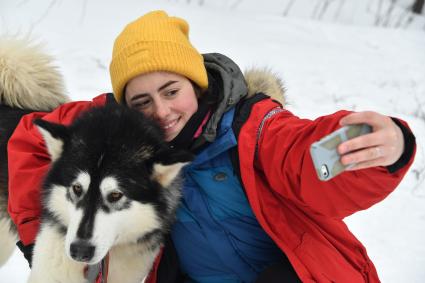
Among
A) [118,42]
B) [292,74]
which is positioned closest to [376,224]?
[118,42]

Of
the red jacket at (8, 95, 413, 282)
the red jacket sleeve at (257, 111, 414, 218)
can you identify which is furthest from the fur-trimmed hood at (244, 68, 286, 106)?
the red jacket sleeve at (257, 111, 414, 218)

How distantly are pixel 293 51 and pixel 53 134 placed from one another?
181 inches

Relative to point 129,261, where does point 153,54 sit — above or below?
above

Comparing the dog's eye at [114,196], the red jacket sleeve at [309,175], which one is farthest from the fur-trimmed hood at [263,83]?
the dog's eye at [114,196]

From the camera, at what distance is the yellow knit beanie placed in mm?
1595

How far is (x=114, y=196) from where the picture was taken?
1367 millimetres

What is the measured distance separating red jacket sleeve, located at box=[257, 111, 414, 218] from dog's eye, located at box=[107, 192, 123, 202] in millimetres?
501

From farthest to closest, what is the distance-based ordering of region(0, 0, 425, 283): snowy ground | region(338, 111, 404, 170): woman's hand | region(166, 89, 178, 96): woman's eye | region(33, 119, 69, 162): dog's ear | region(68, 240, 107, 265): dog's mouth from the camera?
region(0, 0, 425, 283): snowy ground → region(166, 89, 178, 96): woman's eye → region(33, 119, 69, 162): dog's ear → region(68, 240, 107, 265): dog's mouth → region(338, 111, 404, 170): woman's hand

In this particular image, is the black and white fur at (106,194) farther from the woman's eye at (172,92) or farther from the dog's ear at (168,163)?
the woman's eye at (172,92)

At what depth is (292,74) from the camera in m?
5.06

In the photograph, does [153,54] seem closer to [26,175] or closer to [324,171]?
[26,175]

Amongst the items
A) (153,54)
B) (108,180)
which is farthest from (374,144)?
(153,54)

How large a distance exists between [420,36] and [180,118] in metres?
6.20

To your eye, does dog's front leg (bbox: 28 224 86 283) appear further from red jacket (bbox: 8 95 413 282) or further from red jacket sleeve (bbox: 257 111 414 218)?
red jacket sleeve (bbox: 257 111 414 218)
